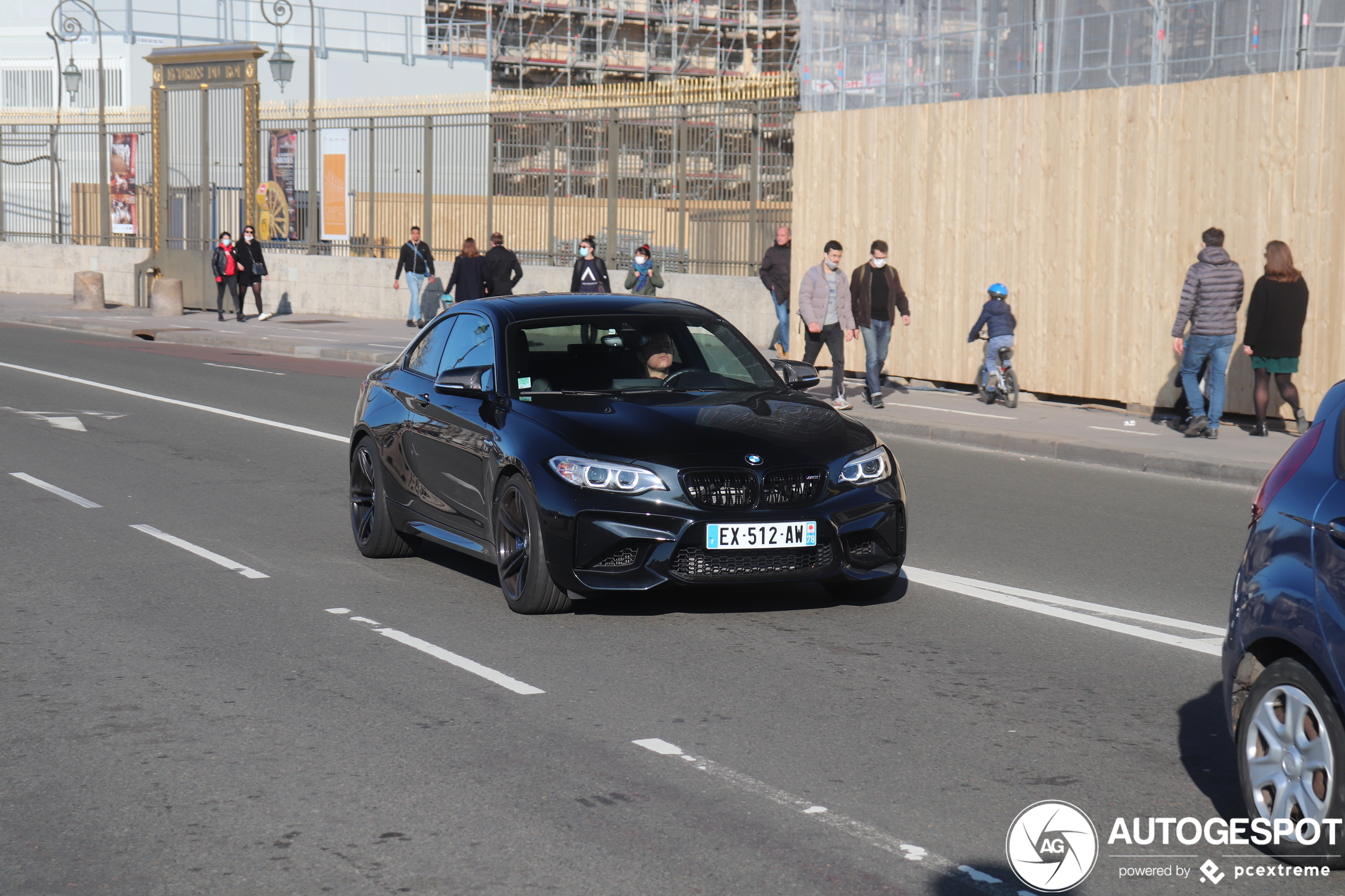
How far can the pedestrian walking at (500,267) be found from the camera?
27.2 meters

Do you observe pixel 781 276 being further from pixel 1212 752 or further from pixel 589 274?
pixel 1212 752

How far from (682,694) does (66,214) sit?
138 ft

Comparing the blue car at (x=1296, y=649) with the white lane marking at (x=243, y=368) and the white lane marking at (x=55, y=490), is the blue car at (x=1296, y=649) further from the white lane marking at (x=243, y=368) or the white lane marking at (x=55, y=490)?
the white lane marking at (x=243, y=368)

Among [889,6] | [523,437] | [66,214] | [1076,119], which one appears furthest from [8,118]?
[523,437]

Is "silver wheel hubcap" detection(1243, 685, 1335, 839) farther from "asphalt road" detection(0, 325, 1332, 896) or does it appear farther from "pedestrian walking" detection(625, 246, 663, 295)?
"pedestrian walking" detection(625, 246, 663, 295)

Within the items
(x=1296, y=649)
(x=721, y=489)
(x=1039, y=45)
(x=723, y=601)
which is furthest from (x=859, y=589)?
(x=1039, y=45)

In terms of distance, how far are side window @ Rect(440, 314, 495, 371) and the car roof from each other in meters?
0.08

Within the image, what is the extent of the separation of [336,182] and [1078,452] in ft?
77.7

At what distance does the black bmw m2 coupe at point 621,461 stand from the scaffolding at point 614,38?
210ft

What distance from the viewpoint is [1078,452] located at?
47.7ft

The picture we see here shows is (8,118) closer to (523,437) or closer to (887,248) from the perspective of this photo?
(887,248)

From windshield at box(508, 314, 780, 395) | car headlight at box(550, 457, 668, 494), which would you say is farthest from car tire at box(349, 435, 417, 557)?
car headlight at box(550, 457, 668, 494)

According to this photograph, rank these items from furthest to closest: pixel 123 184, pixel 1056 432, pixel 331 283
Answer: pixel 123 184, pixel 331 283, pixel 1056 432

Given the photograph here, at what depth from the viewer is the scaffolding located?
74250 mm
